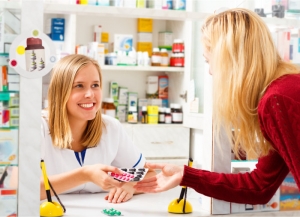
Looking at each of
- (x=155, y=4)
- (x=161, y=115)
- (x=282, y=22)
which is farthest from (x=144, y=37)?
(x=282, y=22)

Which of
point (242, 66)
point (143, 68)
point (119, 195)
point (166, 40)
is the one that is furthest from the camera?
point (166, 40)

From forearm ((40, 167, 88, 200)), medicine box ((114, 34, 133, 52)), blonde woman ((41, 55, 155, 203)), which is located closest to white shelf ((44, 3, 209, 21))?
medicine box ((114, 34, 133, 52))

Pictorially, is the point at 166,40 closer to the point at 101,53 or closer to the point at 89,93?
the point at 101,53

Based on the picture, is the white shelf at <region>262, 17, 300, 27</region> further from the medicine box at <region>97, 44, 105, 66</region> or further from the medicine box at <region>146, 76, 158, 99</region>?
the medicine box at <region>146, 76, 158, 99</region>

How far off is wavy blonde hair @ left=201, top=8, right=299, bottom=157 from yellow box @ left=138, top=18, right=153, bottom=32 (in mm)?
2463

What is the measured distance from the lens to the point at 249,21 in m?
1.42

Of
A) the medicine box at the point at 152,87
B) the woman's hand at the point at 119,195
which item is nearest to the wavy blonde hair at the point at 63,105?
the woman's hand at the point at 119,195

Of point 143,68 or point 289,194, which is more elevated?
point 143,68

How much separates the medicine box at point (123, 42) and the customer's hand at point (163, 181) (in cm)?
225

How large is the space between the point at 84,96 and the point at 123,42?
66.4 inches

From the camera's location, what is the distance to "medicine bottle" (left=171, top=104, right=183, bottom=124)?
3.86 metres

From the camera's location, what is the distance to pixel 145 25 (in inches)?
154

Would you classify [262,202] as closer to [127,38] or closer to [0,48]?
[0,48]

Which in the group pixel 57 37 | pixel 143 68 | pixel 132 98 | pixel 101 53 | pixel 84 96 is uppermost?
pixel 57 37
